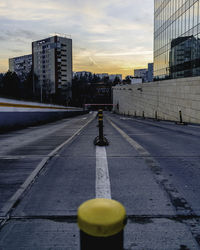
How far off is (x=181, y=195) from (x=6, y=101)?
1116 centimetres

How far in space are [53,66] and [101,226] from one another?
11987 centimetres

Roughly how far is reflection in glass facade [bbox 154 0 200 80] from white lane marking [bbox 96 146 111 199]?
2440 centimetres

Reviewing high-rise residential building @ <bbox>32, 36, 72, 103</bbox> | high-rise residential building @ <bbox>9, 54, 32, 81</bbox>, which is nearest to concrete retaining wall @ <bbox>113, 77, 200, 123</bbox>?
high-rise residential building @ <bbox>32, 36, 72, 103</bbox>

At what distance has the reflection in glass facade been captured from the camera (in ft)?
87.0

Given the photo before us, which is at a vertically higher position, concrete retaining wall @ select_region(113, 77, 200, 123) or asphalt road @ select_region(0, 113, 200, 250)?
concrete retaining wall @ select_region(113, 77, 200, 123)

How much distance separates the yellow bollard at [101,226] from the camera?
1195 millimetres

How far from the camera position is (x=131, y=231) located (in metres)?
2.34

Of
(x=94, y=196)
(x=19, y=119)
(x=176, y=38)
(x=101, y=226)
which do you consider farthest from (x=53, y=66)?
(x=101, y=226)

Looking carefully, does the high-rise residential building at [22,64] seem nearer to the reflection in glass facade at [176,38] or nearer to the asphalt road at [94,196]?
the reflection in glass facade at [176,38]

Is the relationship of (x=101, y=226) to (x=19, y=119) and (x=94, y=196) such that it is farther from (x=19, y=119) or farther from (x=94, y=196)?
(x=19, y=119)

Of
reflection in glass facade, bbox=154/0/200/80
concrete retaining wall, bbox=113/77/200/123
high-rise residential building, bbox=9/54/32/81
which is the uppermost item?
high-rise residential building, bbox=9/54/32/81

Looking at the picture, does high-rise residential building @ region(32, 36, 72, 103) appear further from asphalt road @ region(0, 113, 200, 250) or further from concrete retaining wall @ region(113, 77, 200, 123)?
asphalt road @ region(0, 113, 200, 250)

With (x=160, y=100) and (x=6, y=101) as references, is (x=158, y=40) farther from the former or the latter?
(x=6, y=101)

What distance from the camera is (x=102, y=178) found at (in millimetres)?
4047
